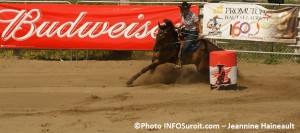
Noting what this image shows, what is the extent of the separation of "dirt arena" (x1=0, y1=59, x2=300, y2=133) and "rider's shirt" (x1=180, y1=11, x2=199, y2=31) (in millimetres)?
1289

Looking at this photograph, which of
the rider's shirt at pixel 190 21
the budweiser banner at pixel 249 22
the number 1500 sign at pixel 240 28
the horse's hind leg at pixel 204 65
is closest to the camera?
the rider's shirt at pixel 190 21

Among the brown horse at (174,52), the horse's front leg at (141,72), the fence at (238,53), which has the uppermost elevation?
the brown horse at (174,52)

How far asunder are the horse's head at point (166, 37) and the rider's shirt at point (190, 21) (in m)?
0.31

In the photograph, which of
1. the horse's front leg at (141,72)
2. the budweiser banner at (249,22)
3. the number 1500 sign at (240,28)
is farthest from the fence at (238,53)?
the horse's front leg at (141,72)

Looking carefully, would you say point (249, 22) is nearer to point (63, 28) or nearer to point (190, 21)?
point (190, 21)

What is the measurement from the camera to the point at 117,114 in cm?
1042

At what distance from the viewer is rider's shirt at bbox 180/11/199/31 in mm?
14016

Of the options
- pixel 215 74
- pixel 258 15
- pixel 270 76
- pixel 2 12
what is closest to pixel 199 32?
pixel 215 74

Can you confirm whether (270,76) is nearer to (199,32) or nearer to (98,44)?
(199,32)

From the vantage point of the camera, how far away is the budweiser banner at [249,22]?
58.4ft

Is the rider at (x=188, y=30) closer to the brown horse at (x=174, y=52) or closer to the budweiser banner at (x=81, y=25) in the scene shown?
the brown horse at (x=174, y=52)

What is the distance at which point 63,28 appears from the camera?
737 inches

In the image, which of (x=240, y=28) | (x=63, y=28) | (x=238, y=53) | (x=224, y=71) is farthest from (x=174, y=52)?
(x=63, y=28)

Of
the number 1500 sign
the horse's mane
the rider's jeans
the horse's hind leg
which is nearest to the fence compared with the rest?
the number 1500 sign
